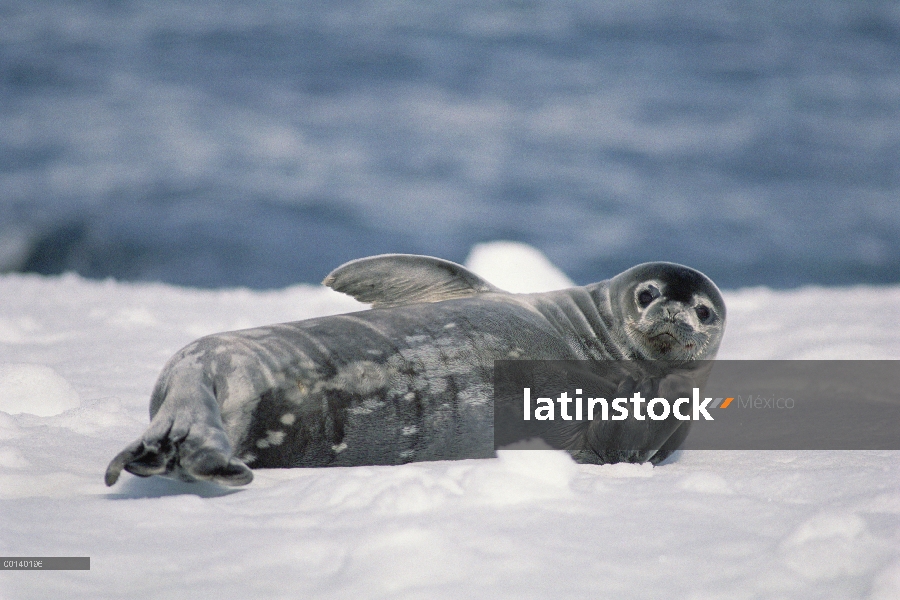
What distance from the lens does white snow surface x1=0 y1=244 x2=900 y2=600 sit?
1.57 m

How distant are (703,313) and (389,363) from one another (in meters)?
1.17

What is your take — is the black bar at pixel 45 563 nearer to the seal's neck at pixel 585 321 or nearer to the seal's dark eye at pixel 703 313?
the seal's neck at pixel 585 321

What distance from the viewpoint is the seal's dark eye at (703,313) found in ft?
10.6

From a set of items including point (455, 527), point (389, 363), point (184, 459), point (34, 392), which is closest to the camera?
point (455, 527)

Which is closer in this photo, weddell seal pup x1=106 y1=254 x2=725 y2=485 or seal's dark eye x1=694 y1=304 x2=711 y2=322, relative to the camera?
weddell seal pup x1=106 y1=254 x2=725 y2=485

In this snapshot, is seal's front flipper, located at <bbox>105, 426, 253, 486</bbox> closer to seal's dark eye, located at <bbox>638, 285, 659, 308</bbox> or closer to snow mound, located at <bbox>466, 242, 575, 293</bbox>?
seal's dark eye, located at <bbox>638, 285, 659, 308</bbox>

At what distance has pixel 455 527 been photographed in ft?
5.87

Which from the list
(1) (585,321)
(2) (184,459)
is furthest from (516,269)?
(2) (184,459)

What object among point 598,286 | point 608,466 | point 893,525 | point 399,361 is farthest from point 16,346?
point 893,525

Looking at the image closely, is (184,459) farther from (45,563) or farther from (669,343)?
(669,343)

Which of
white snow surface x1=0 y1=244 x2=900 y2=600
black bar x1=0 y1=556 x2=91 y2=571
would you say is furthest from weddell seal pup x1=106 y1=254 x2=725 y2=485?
black bar x1=0 y1=556 x2=91 y2=571

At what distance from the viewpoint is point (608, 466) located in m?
2.63

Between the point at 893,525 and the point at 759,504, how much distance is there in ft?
0.92

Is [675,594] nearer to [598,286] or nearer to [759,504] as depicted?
[759,504]
